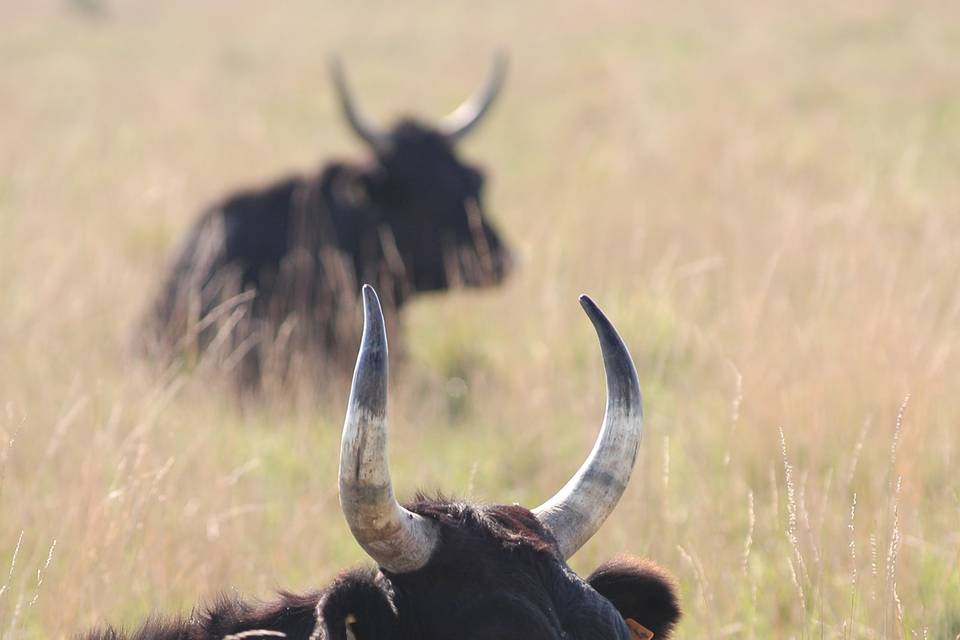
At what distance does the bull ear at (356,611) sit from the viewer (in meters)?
2.62

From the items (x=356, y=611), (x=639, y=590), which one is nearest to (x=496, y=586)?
(x=356, y=611)

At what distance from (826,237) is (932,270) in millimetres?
1096

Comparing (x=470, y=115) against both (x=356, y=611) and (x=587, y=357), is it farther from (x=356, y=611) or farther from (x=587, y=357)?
(x=356, y=611)

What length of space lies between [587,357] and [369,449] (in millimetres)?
5399

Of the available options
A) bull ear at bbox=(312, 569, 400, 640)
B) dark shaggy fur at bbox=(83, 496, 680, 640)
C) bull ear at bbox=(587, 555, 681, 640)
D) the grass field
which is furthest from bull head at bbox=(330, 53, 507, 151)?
bull ear at bbox=(312, 569, 400, 640)

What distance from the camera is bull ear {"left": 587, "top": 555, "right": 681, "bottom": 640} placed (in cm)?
326

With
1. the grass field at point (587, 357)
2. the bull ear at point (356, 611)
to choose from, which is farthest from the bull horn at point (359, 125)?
the bull ear at point (356, 611)

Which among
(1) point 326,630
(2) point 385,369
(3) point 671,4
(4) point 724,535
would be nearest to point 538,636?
(1) point 326,630

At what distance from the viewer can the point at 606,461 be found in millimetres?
3158

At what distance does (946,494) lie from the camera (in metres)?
5.05

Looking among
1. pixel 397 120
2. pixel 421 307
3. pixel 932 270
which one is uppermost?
pixel 397 120

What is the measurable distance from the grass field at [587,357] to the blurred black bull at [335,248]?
0.43 m

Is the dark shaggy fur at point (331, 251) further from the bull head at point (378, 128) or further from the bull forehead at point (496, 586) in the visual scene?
the bull forehead at point (496, 586)

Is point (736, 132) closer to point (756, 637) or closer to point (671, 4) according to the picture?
point (756, 637)
